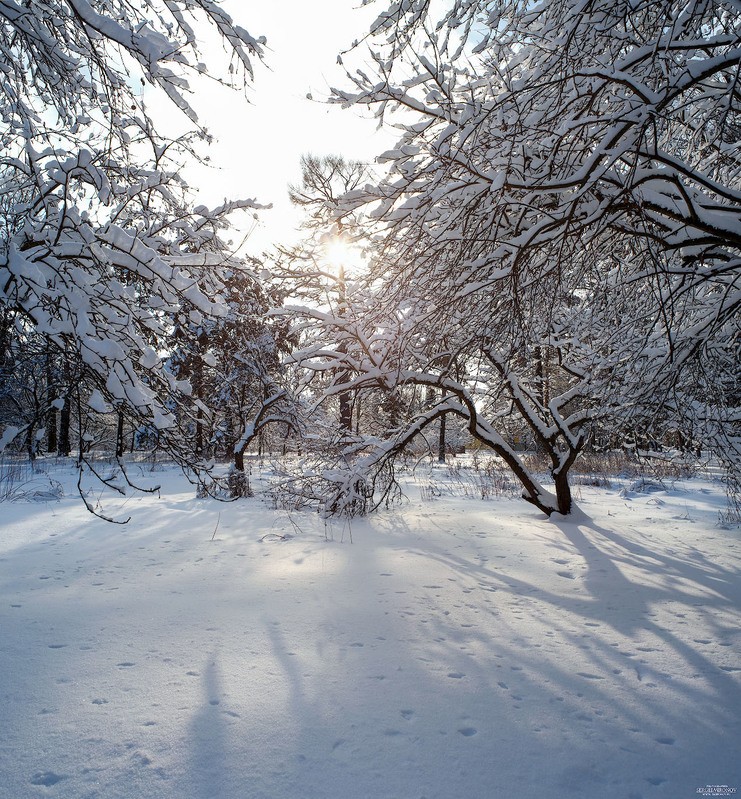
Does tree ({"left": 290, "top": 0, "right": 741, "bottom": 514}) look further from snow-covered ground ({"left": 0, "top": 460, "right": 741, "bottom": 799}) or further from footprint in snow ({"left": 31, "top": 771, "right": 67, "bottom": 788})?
footprint in snow ({"left": 31, "top": 771, "right": 67, "bottom": 788})

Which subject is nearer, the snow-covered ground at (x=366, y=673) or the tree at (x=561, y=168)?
the snow-covered ground at (x=366, y=673)

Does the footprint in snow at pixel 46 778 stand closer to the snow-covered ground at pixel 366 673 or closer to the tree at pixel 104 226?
the snow-covered ground at pixel 366 673

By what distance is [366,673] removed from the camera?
2.79 m

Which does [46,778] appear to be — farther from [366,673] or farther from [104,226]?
[104,226]

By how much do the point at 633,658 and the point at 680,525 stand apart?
563 centimetres

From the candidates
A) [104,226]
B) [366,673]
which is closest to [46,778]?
[366,673]

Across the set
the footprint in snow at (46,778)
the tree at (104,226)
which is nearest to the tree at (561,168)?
the tree at (104,226)

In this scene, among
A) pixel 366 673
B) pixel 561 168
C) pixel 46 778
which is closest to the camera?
pixel 46 778

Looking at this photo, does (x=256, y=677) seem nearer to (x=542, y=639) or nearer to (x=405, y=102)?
(x=542, y=639)

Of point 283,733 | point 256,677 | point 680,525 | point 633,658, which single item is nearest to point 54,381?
point 256,677

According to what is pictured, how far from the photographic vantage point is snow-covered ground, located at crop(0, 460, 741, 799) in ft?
6.57

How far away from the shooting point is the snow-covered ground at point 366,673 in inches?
78.8

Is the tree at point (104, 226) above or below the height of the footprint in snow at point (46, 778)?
above

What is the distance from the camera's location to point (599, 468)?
55.3ft
